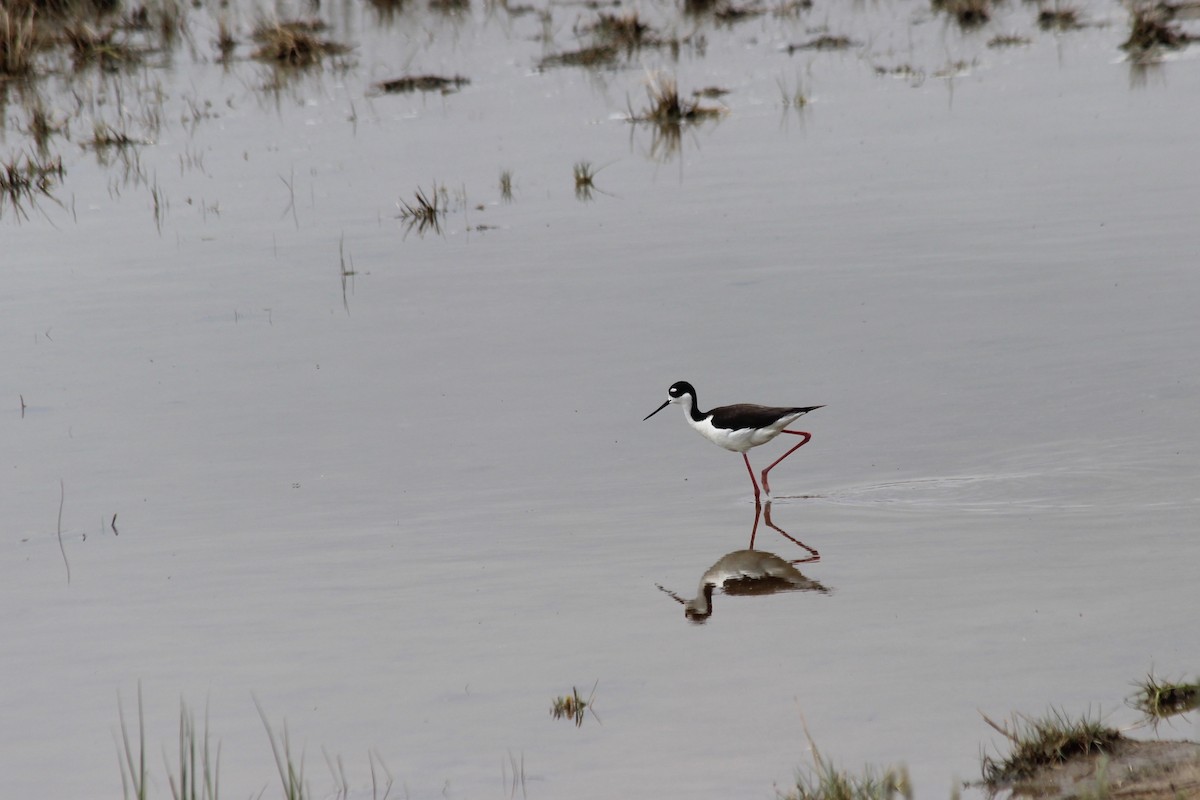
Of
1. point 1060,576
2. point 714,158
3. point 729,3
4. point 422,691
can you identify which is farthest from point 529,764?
point 729,3

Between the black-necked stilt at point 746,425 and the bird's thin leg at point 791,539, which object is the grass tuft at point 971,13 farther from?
the bird's thin leg at point 791,539

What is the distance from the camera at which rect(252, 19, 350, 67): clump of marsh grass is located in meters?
24.3

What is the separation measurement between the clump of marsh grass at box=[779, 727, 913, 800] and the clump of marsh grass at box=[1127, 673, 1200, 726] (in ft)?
2.95

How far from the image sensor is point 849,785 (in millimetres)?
4598

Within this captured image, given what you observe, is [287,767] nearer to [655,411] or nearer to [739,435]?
[739,435]

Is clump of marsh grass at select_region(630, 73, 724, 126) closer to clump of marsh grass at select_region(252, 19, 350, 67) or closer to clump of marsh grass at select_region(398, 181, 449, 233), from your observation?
clump of marsh grass at select_region(398, 181, 449, 233)

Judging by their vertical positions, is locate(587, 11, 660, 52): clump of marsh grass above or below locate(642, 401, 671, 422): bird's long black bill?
above

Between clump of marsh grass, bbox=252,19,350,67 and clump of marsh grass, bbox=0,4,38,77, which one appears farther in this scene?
clump of marsh grass, bbox=252,19,350,67

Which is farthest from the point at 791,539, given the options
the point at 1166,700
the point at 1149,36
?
the point at 1149,36

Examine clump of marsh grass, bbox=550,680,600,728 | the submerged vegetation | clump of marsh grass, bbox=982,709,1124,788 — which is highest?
the submerged vegetation

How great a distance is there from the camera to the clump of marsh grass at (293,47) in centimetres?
2433

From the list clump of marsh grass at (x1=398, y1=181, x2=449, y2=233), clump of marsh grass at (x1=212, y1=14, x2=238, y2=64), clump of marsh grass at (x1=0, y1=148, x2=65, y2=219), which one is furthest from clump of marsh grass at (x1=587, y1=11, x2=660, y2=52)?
clump of marsh grass at (x1=398, y1=181, x2=449, y2=233)

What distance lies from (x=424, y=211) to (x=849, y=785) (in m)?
10.9

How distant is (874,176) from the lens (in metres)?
15.5
